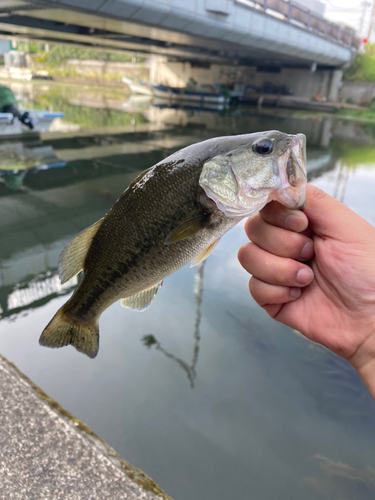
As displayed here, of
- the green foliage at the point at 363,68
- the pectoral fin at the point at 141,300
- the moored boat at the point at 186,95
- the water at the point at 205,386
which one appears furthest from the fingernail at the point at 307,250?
the green foliage at the point at 363,68

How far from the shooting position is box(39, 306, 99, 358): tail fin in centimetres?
183

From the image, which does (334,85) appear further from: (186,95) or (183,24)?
(183,24)

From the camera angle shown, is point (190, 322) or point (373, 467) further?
point (190, 322)

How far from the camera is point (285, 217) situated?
1.95 meters

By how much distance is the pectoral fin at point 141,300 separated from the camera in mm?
1920

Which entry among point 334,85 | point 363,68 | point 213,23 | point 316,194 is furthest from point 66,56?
point 316,194

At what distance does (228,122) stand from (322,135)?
21.7 ft

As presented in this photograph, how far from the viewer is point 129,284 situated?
5.83 ft

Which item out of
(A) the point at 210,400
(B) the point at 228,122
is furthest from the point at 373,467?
(B) the point at 228,122

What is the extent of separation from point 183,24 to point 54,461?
2127cm

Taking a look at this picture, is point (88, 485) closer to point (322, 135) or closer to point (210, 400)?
point (210, 400)

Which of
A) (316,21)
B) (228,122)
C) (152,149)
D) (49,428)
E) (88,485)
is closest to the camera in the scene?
(88,485)

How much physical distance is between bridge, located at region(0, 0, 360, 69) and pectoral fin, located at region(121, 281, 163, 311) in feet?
51.3

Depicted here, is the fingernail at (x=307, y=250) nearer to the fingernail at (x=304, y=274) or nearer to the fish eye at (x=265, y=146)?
the fingernail at (x=304, y=274)
